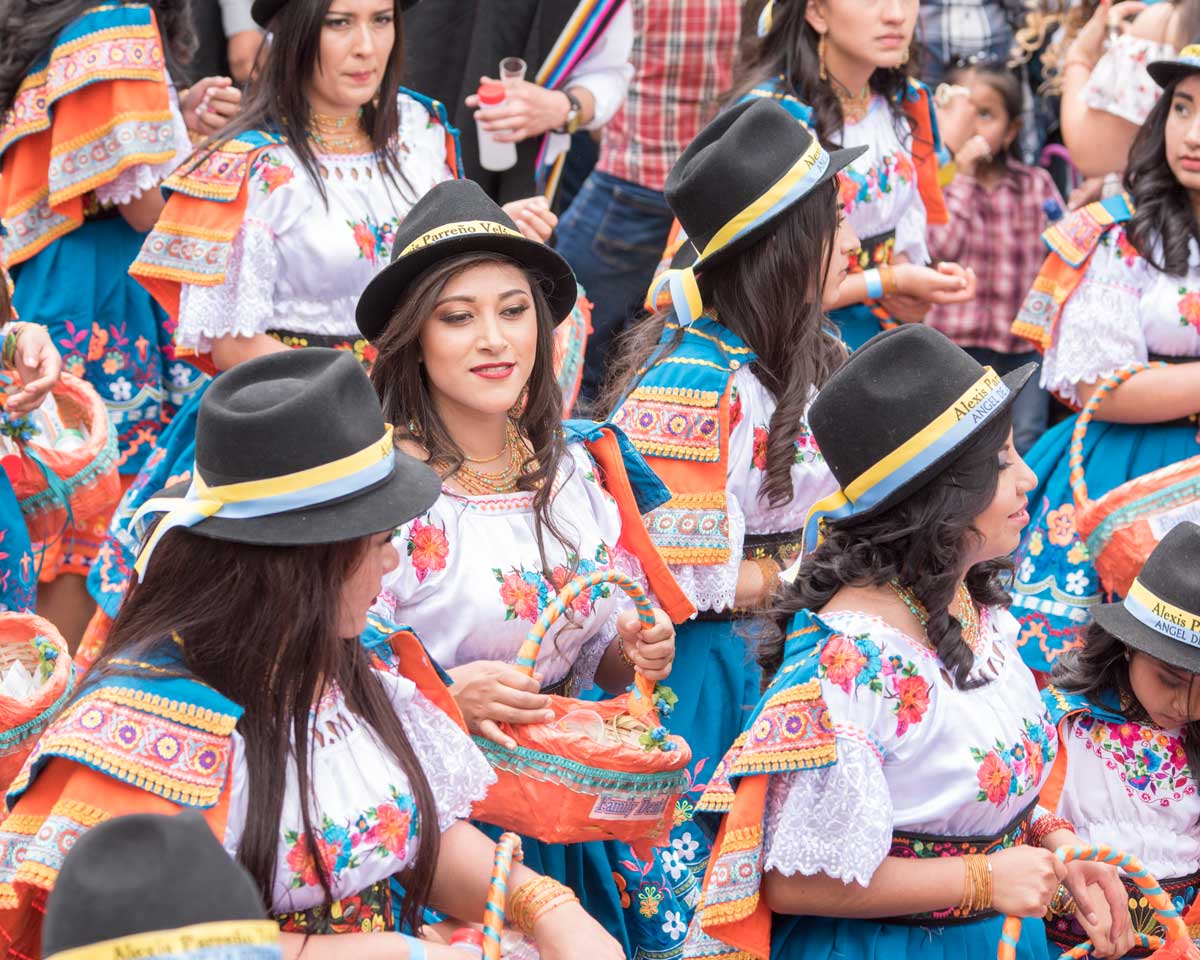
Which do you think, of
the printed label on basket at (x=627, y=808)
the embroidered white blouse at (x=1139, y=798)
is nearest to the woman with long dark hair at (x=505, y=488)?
the printed label on basket at (x=627, y=808)

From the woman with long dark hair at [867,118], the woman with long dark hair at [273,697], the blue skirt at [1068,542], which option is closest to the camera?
the woman with long dark hair at [273,697]

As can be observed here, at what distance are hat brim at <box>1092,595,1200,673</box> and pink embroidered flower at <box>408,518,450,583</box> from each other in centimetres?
139

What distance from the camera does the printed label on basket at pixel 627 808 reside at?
3.05 m

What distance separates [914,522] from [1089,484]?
217cm

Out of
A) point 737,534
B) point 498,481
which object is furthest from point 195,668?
point 737,534

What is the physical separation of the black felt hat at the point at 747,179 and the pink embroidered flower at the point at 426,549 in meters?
1.14

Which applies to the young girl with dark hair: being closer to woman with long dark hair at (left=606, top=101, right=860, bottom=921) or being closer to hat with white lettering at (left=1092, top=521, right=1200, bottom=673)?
hat with white lettering at (left=1092, top=521, right=1200, bottom=673)

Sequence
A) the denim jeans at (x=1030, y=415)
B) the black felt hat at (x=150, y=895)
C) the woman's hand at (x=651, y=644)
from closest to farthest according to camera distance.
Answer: the black felt hat at (x=150, y=895) < the woman's hand at (x=651, y=644) < the denim jeans at (x=1030, y=415)

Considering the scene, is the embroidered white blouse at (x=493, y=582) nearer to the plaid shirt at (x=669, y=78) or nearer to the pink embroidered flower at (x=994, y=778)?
the pink embroidered flower at (x=994, y=778)

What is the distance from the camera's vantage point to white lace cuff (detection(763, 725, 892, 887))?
2.85 meters

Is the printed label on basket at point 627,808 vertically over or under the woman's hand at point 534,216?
under

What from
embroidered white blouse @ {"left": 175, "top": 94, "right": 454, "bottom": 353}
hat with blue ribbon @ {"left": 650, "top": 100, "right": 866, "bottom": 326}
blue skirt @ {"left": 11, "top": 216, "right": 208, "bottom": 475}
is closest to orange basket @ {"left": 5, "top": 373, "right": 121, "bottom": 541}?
embroidered white blouse @ {"left": 175, "top": 94, "right": 454, "bottom": 353}

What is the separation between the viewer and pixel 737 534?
4070mm

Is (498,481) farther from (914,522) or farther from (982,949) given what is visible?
(982,949)
